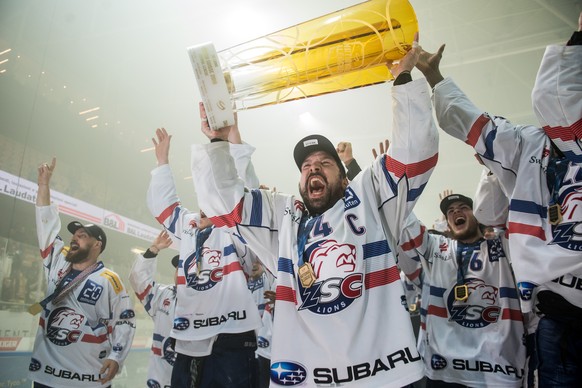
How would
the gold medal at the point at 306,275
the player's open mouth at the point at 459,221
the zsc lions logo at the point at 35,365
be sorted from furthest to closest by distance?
the zsc lions logo at the point at 35,365 < the player's open mouth at the point at 459,221 < the gold medal at the point at 306,275

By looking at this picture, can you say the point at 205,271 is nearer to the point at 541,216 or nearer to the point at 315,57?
the point at 315,57

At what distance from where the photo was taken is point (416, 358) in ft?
4.01

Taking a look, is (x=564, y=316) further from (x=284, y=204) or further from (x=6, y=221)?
(x=6, y=221)

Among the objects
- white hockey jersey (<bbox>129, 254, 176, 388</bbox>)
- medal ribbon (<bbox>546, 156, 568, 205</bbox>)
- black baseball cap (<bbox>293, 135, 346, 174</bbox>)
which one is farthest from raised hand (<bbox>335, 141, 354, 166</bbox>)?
white hockey jersey (<bbox>129, 254, 176, 388</bbox>)

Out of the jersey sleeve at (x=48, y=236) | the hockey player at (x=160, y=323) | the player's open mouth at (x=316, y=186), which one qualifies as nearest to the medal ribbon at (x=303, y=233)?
the player's open mouth at (x=316, y=186)

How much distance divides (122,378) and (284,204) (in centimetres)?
679

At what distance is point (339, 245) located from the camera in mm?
1414

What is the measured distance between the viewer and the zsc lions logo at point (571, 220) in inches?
55.6

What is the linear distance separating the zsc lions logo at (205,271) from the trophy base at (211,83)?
117 centimetres

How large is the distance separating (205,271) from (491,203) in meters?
1.92

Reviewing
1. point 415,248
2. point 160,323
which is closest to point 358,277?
point 415,248

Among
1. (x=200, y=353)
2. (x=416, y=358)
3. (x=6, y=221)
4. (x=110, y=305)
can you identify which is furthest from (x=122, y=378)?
(x=416, y=358)

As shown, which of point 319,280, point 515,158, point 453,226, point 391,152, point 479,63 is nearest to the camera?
point 319,280

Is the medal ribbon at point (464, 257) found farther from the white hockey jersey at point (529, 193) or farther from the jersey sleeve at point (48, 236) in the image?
the jersey sleeve at point (48, 236)
